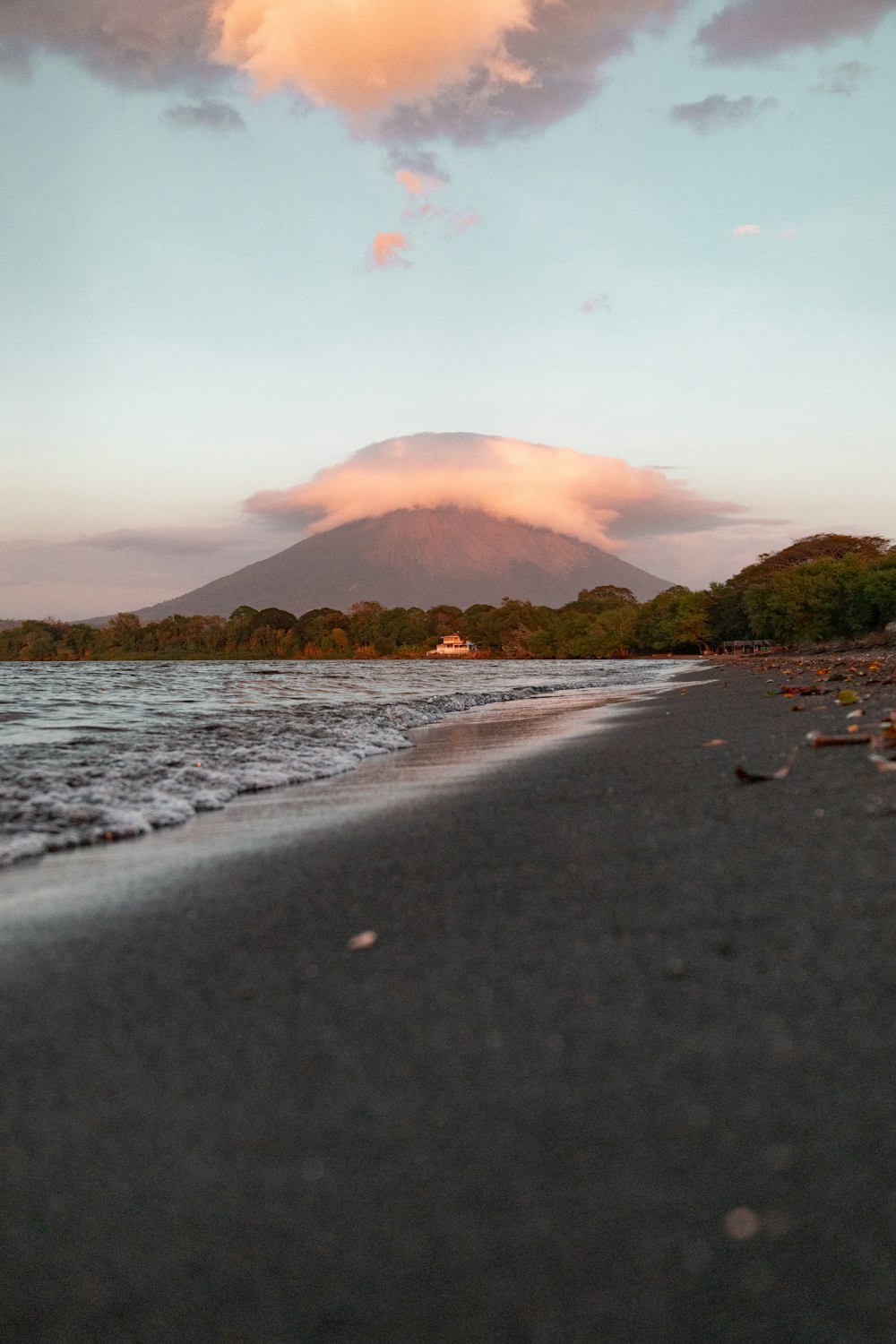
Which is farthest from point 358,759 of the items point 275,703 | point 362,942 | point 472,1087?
point 275,703

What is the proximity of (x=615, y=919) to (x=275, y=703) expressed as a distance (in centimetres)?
1444

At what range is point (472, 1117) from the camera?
4.78 ft

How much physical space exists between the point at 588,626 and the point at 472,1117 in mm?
145913

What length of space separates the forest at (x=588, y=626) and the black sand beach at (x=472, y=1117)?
236ft

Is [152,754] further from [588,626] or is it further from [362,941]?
[588,626]

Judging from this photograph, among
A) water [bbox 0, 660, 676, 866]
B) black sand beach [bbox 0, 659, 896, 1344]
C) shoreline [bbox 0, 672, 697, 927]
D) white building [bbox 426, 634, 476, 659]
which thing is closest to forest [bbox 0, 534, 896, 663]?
white building [bbox 426, 634, 476, 659]

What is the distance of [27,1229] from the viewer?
4.37 ft

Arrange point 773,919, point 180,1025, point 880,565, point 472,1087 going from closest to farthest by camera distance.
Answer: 1. point 472,1087
2. point 180,1025
3. point 773,919
4. point 880,565

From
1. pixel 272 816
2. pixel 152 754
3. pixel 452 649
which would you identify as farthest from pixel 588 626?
pixel 272 816

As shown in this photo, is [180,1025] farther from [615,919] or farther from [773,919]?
[773,919]

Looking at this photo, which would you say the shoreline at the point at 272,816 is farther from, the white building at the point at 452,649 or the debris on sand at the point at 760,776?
the white building at the point at 452,649

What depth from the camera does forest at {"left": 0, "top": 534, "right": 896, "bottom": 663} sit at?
74.0 m

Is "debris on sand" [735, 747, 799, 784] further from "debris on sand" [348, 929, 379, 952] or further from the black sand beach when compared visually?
"debris on sand" [348, 929, 379, 952]

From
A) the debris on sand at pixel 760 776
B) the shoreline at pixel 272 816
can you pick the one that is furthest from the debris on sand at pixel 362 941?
the debris on sand at pixel 760 776
